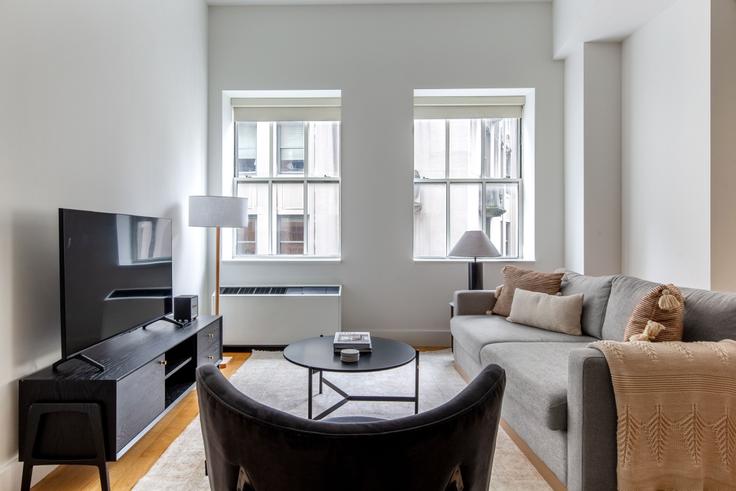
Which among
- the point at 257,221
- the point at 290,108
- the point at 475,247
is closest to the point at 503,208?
the point at 475,247

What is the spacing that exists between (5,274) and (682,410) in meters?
2.77

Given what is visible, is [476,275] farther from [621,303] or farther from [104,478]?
[104,478]

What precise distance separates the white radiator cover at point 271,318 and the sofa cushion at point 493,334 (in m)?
1.44

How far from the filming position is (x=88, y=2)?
2240 mm

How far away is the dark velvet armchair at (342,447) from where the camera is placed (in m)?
0.72

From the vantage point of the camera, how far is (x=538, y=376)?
6.02 ft

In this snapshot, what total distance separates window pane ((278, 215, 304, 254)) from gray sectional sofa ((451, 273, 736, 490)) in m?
2.15

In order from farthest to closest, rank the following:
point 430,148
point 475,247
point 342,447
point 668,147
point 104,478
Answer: point 430,148, point 475,247, point 668,147, point 104,478, point 342,447

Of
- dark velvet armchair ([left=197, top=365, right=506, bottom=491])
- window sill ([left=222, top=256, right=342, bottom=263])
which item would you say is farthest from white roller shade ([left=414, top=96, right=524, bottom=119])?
dark velvet armchair ([left=197, top=365, right=506, bottom=491])

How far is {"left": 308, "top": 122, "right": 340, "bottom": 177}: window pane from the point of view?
4363mm

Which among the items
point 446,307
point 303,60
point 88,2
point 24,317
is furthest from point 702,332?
point 303,60

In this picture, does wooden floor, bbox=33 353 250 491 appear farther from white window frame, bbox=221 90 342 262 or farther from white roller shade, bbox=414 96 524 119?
white roller shade, bbox=414 96 524 119

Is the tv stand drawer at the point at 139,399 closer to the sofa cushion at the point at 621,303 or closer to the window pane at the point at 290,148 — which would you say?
the sofa cushion at the point at 621,303

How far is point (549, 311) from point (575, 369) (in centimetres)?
130
